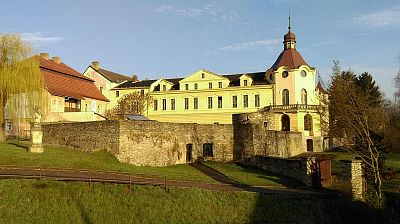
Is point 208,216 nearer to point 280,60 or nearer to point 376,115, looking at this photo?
point 376,115

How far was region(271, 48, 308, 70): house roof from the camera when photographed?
181 feet

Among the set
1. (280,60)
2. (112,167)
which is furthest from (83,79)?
(112,167)

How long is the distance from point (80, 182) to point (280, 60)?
42.1 m

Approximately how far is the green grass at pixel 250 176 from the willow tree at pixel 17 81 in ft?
44.7

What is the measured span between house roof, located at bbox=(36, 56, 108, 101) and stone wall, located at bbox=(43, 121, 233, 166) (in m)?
13.6

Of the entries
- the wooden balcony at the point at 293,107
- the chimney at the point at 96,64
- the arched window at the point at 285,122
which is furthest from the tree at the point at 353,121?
the chimney at the point at 96,64

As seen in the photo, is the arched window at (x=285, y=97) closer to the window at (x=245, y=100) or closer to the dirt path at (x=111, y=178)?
the window at (x=245, y=100)

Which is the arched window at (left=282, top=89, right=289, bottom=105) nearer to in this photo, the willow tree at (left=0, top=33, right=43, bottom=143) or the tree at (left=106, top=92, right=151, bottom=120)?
the tree at (left=106, top=92, right=151, bottom=120)

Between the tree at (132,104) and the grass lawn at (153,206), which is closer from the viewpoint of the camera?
the grass lawn at (153,206)

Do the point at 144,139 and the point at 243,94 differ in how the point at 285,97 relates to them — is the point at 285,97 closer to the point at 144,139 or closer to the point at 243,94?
the point at 243,94

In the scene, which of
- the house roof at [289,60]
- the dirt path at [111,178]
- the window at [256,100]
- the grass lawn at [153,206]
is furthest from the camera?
the window at [256,100]

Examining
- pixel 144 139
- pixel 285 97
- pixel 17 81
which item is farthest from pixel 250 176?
pixel 285 97

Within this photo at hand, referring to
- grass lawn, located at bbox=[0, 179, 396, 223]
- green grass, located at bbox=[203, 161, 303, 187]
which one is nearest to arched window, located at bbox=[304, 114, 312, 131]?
green grass, located at bbox=[203, 161, 303, 187]

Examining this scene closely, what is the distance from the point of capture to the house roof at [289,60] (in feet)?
181
